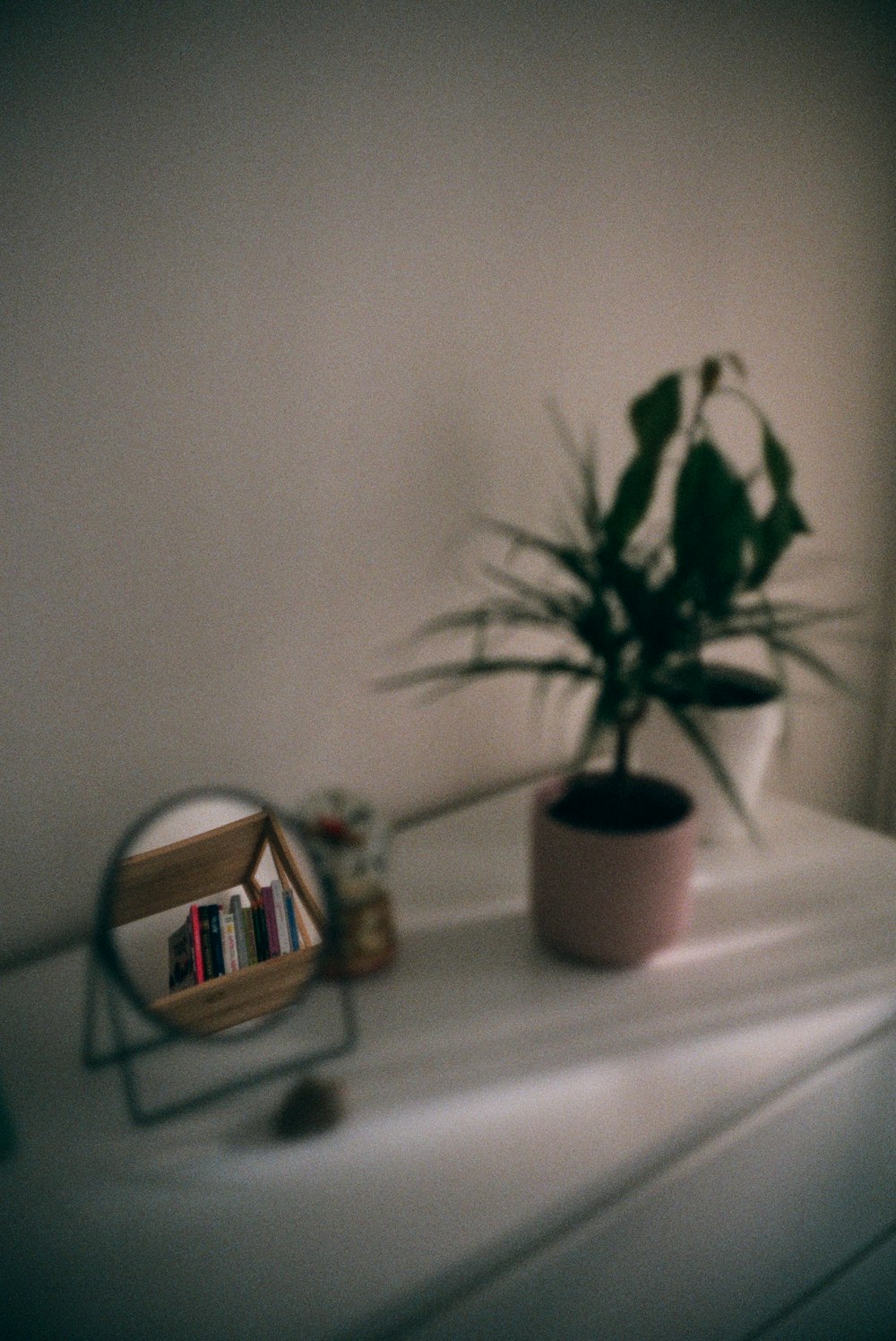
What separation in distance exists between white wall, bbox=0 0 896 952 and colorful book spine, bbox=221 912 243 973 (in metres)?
0.28

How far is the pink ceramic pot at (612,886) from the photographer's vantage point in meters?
0.80

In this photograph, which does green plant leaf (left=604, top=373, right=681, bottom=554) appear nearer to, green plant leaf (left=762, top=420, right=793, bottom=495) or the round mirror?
green plant leaf (left=762, top=420, right=793, bottom=495)

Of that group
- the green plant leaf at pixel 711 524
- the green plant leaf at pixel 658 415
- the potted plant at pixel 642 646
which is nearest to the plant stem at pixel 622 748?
the potted plant at pixel 642 646

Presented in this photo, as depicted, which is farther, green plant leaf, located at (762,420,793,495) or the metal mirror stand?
green plant leaf, located at (762,420,793,495)

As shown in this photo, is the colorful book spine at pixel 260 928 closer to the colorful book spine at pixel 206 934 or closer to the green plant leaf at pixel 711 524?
the colorful book spine at pixel 206 934

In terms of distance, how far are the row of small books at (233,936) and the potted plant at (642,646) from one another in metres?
0.26

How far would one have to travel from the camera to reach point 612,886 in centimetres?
81

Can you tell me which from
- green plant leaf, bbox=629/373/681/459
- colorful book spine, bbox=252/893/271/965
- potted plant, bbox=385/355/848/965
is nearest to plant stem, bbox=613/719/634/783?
potted plant, bbox=385/355/848/965

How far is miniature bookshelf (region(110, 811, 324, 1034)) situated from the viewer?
70 centimetres

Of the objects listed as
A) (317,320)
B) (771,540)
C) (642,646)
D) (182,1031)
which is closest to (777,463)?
(771,540)

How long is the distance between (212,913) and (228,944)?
3 centimetres

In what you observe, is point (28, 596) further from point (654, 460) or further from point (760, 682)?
point (760, 682)

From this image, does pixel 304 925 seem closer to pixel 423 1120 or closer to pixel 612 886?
pixel 423 1120

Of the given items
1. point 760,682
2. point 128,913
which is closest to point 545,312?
point 760,682
